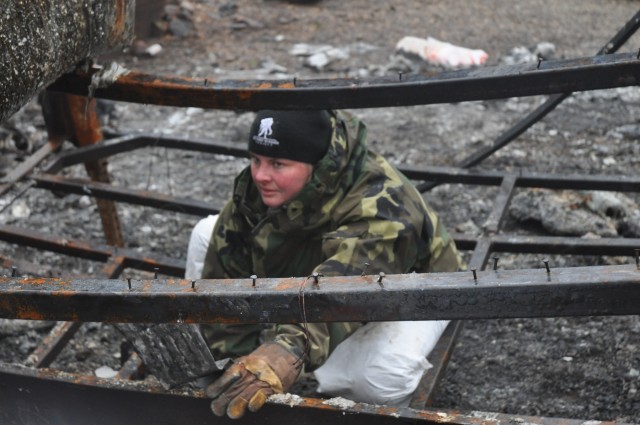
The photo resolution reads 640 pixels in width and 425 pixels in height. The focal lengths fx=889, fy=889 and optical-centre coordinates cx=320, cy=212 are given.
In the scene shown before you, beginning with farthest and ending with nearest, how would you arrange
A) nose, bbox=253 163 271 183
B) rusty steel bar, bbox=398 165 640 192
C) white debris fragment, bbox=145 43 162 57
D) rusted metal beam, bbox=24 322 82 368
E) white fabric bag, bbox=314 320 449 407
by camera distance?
white debris fragment, bbox=145 43 162 57 → rusty steel bar, bbox=398 165 640 192 → rusted metal beam, bbox=24 322 82 368 → nose, bbox=253 163 271 183 → white fabric bag, bbox=314 320 449 407

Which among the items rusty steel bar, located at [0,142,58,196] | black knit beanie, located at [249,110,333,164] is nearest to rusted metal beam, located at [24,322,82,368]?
rusty steel bar, located at [0,142,58,196]

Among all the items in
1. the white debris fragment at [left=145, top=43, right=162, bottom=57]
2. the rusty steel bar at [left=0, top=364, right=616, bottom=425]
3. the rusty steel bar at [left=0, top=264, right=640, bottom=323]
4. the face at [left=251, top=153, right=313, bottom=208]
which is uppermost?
the rusty steel bar at [left=0, top=264, right=640, bottom=323]

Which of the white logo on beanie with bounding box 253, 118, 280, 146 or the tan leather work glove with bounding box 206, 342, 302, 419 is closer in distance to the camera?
the tan leather work glove with bounding box 206, 342, 302, 419

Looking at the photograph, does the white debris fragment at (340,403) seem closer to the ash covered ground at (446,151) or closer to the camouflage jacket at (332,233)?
the camouflage jacket at (332,233)

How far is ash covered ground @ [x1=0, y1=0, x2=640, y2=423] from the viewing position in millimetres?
3600

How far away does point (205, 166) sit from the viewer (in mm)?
5910

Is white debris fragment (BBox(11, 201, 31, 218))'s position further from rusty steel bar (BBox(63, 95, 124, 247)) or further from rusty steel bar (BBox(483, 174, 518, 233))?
rusty steel bar (BBox(483, 174, 518, 233))

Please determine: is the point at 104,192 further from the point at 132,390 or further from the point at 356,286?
the point at 356,286

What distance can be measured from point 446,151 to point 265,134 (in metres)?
2.95

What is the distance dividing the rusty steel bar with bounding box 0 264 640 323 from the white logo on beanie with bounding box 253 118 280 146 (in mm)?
1041

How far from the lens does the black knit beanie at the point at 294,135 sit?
10.3ft

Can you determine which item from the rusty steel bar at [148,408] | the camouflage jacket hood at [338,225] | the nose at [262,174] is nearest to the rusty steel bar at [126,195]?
the camouflage jacket hood at [338,225]

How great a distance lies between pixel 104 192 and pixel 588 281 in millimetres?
2820

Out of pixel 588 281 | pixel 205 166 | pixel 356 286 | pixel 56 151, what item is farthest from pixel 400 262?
pixel 205 166
